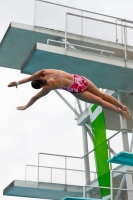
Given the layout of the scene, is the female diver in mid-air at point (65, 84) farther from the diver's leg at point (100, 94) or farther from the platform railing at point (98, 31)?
the platform railing at point (98, 31)

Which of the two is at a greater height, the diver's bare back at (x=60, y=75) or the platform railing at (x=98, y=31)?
the platform railing at (x=98, y=31)

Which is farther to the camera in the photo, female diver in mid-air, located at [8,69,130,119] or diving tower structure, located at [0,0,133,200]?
diving tower structure, located at [0,0,133,200]

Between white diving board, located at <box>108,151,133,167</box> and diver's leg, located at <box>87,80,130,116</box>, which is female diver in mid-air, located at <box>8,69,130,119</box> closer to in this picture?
diver's leg, located at <box>87,80,130,116</box>

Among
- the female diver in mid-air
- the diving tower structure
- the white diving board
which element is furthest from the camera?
the diving tower structure

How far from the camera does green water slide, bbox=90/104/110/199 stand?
1670 centimetres

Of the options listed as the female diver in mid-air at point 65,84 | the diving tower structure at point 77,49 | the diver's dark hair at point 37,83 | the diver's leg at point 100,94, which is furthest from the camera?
the diving tower structure at point 77,49

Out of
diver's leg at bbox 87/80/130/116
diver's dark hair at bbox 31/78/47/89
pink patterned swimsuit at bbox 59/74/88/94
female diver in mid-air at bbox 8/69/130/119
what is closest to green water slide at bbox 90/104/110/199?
diver's leg at bbox 87/80/130/116

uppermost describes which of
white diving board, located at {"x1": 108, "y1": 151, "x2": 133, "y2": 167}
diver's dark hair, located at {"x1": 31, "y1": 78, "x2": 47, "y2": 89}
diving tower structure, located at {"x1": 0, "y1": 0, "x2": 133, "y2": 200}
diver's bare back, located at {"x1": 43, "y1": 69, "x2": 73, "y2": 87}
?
diving tower structure, located at {"x1": 0, "y1": 0, "x2": 133, "y2": 200}

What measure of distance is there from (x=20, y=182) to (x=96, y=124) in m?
3.99

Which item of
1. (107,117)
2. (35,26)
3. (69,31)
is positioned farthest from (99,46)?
(107,117)

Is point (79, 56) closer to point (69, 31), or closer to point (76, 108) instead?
point (69, 31)

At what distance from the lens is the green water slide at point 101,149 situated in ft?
54.8

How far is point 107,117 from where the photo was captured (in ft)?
67.3

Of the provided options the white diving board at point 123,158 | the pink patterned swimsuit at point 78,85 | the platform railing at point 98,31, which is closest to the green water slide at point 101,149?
the platform railing at point 98,31
